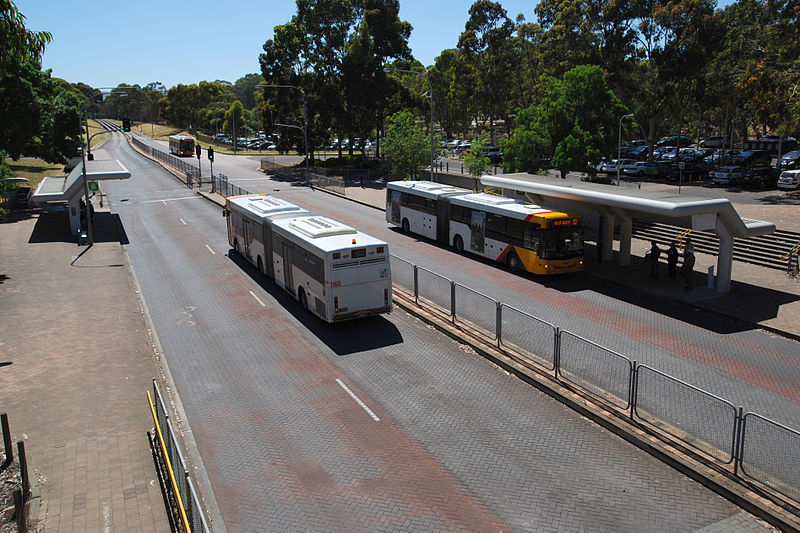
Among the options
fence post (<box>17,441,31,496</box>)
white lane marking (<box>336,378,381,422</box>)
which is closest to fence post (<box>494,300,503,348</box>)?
white lane marking (<box>336,378,381,422</box>)

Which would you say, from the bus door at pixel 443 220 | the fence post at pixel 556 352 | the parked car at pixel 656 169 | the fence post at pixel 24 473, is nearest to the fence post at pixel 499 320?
the fence post at pixel 556 352

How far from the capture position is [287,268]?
21.2 m

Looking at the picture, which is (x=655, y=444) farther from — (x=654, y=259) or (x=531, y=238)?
(x=654, y=259)

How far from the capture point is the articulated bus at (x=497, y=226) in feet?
77.6

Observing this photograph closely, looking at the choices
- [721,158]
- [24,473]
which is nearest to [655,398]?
[24,473]

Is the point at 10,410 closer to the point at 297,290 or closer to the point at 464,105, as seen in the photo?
the point at 297,290

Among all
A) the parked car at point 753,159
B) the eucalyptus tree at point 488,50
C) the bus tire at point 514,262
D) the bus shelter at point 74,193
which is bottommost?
the bus tire at point 514,262

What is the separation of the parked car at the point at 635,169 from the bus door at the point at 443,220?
1226 inches

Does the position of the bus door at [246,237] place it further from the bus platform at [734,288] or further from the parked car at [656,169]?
the parked car at [656,169]

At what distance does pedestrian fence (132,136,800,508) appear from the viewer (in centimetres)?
Answer: 980

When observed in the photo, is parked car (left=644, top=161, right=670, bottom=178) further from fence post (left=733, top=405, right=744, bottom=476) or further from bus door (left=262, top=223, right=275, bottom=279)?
fence post (left=733, top=405, right=744, bottom=476)

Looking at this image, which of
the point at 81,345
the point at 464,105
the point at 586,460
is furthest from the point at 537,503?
the point at 464,105

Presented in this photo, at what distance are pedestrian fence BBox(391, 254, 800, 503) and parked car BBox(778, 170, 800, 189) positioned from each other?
33.9m

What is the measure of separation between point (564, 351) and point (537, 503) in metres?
4.79
